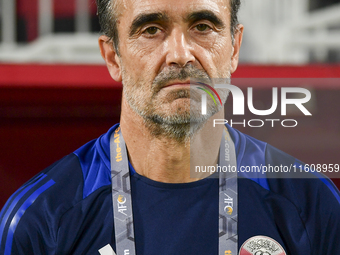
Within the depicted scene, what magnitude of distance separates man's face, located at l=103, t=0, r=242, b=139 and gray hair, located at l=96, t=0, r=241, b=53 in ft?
0.12

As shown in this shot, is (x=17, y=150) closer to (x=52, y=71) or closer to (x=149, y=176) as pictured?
(x=52, y=71)

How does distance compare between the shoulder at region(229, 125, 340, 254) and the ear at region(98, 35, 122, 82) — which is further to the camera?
the ear at region(98, 35, 122, 82)

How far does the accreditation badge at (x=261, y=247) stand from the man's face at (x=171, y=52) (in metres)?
0.38

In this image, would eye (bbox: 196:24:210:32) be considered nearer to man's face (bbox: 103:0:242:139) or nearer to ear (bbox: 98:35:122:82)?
man's face (bbox: 103:0:242:139)

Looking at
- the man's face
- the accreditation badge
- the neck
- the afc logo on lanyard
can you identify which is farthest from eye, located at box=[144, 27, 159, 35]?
the accreditation badge

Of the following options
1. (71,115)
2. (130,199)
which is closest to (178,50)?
(130,199)

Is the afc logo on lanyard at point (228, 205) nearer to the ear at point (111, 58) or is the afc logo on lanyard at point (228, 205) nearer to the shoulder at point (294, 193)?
the shoulder at point (294, 193)

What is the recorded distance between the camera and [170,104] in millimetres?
1060

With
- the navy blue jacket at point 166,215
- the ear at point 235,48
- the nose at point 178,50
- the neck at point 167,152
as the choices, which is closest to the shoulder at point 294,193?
the navy blue jacket at point 166,215

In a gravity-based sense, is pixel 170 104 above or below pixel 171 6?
below

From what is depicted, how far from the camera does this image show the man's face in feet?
3.44

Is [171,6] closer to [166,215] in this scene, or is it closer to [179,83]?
[179,83]

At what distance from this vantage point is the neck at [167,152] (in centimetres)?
119

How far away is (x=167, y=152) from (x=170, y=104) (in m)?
0.20
